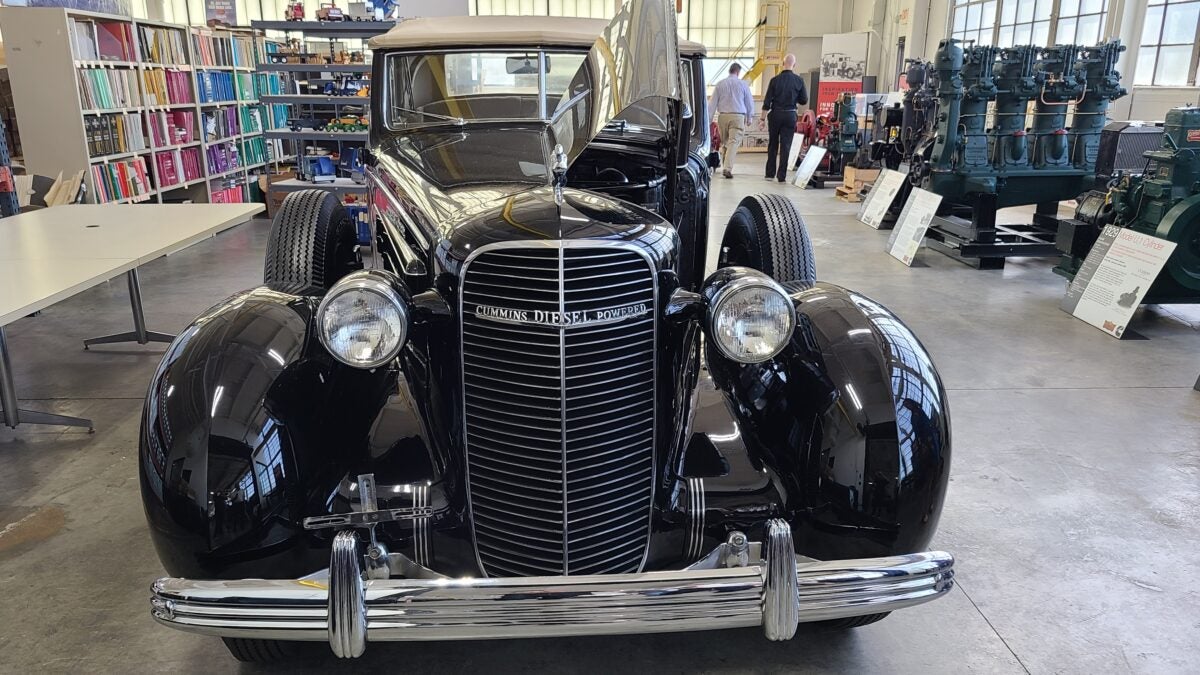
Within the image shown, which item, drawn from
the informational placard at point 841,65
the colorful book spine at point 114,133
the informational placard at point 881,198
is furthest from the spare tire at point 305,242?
the informational placard at point 841,65

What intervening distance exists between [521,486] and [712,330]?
0.58 meters

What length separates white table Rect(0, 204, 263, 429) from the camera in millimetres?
3051

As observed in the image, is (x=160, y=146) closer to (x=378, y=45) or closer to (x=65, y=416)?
(x=65, y=416)

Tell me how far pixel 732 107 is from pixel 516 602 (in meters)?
11.5

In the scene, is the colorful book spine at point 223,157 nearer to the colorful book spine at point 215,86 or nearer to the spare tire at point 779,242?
the colorful book spine at point 215,86

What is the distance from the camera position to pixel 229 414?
70.0 inches

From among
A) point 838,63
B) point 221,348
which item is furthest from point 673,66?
point 838,63

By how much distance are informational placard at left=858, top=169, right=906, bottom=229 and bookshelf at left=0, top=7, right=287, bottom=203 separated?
6494 millimetres

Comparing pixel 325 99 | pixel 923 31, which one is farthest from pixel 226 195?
pixel 923 31

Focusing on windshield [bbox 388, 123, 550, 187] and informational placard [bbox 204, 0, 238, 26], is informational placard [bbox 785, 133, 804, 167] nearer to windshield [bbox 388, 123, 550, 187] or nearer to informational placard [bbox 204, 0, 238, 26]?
informational placard [bbox 204, 0, 238, 26]

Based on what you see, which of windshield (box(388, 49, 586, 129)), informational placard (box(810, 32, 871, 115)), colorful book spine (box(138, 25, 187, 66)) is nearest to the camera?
windshield (box(388, 49, 586, 129))

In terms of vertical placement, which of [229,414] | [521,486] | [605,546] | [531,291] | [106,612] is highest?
[531,291]

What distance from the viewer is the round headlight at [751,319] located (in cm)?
Result: 186

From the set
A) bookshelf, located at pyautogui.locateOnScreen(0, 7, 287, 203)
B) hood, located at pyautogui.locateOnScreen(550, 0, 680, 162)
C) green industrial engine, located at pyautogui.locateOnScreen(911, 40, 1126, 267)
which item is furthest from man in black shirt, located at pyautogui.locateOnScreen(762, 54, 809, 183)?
hood, located at pyautogui.locateOnScreen(550, 0, 680, 162)
